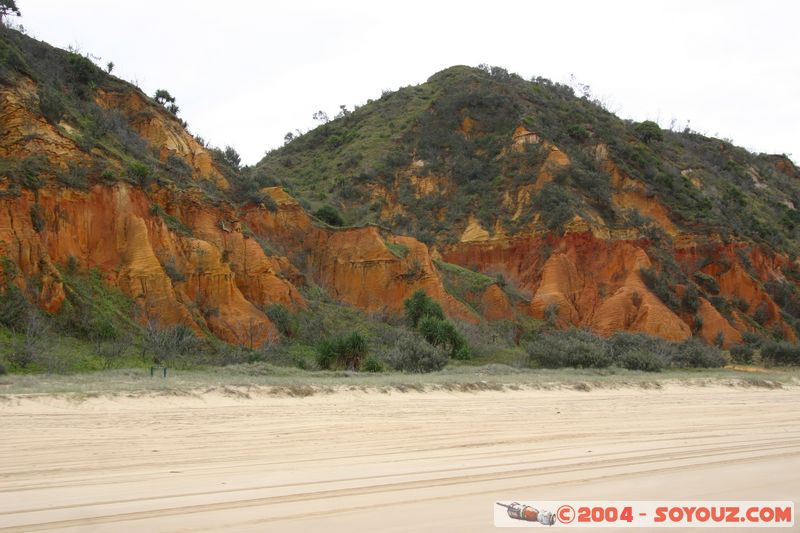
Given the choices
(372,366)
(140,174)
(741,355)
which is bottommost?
(372,366)

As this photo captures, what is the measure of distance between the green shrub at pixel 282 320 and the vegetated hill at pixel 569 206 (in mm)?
17535

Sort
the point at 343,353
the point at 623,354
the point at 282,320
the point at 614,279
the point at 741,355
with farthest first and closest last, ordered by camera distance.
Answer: the point at 614,279
the point at 741,355
the point at 282,320
the point at 623,354
the point at 343,353

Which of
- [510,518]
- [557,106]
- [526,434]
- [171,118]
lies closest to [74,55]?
[171,118]

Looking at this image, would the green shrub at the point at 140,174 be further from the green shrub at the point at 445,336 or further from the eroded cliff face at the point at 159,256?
the green shrub at the point at 445,336

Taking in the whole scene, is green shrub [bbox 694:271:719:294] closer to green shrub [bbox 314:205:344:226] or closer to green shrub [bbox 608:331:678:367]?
green shrub [bbox 608:331:678:367]

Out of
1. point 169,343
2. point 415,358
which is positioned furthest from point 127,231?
point 415,358

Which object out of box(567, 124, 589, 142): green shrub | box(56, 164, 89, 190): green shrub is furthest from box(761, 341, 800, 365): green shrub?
box(56, 164, 89, 190): green shrub

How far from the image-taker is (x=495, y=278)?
43.2m

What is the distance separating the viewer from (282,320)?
93.0 feet

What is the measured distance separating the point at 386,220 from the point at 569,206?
567 inches

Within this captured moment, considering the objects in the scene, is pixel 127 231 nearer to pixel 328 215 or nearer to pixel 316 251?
pixel 316 251

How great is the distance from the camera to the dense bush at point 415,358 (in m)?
22.2

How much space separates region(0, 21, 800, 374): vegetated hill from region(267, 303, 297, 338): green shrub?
7cm

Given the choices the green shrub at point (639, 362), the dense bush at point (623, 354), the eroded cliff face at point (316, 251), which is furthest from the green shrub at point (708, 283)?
the green shrub at point (639, 362)
